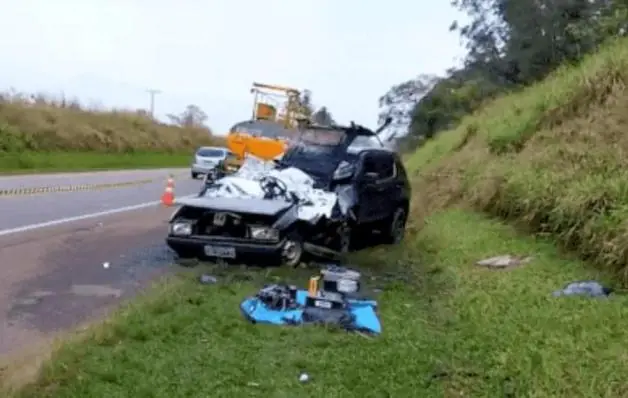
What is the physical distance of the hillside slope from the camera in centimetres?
840

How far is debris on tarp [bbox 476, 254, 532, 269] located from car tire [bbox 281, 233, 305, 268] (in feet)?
7.77

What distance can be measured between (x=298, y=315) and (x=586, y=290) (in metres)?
2.51

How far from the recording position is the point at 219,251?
10.5 m

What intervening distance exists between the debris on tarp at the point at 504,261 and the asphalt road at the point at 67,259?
13.0 feet

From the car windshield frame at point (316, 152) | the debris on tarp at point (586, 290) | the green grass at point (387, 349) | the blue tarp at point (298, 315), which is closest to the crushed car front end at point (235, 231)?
the green grass at point (387, 349)

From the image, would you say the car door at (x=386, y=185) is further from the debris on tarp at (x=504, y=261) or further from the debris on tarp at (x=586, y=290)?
the debris on tarp at (x=586, y=290)

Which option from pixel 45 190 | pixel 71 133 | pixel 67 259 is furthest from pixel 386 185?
pixel 71 133

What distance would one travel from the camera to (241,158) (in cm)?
2633

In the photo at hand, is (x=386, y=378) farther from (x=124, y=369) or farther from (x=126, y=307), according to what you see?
(x=126, y=307)

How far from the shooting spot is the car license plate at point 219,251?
10.4 meters

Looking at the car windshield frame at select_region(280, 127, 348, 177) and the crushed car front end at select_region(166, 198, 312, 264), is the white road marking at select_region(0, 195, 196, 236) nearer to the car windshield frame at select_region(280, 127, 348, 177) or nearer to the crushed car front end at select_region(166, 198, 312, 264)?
the car windshield frame at select_region(280, 127, 348, 177)

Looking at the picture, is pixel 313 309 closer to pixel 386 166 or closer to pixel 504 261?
pixel 504 261

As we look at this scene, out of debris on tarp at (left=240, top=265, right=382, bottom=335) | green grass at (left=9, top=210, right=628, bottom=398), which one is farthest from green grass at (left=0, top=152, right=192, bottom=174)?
green grass at (left=9, top=210, right=628, bottom=398)

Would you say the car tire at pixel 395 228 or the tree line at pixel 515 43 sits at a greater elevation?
the tree line at pixel 515 43
